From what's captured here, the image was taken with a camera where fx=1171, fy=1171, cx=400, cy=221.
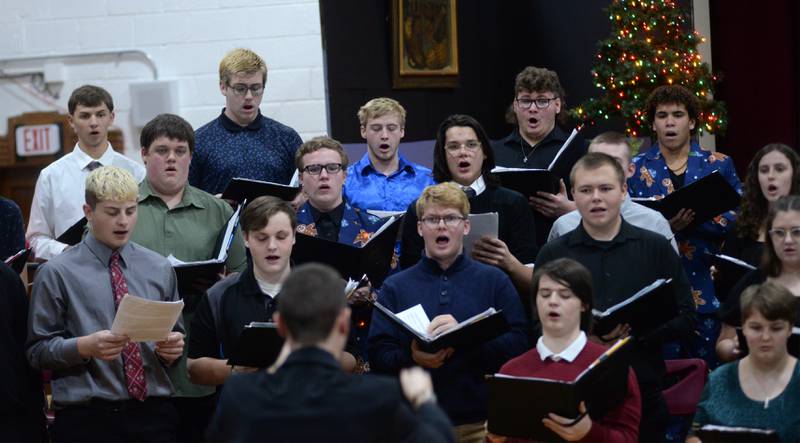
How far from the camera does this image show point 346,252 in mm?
3848

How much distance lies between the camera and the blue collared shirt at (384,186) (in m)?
4.52

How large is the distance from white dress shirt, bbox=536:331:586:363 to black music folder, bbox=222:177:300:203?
133 cm

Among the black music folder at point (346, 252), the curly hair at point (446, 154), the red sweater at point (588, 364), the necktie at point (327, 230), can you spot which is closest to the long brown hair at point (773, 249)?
the red sweater at point (588, 364)

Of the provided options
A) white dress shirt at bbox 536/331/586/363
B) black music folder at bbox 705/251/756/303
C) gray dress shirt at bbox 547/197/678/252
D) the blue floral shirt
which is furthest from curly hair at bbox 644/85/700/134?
white dress shirt at bbox 536/331/586/363

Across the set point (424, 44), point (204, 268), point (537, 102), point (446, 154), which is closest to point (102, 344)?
point (204, 268)

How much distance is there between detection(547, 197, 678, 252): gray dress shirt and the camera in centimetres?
411

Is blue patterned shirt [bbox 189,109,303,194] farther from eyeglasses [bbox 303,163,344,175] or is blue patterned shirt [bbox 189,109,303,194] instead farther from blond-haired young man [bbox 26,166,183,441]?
blond-haired young man [bbox 26,166,183,441]

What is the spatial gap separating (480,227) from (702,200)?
89 cm

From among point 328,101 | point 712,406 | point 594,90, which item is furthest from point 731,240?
point 594,90

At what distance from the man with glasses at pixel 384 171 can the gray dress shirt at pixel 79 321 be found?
3.69 ft

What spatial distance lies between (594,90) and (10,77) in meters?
3.81

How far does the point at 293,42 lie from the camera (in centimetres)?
598

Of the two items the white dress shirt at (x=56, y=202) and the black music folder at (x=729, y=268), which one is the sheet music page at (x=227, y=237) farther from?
the black music folder at (x=729, y=268)

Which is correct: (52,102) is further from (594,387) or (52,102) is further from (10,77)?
(594,387)
